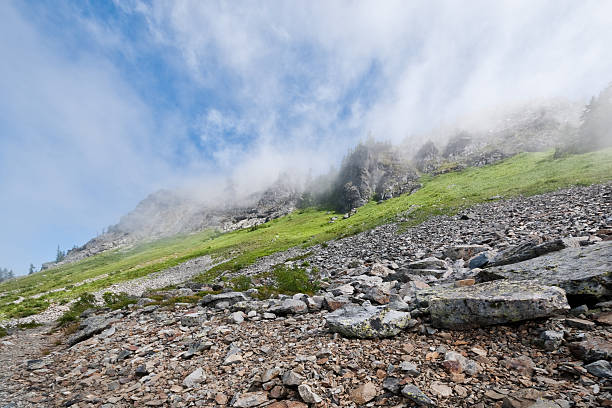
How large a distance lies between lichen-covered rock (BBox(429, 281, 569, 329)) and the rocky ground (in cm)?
2

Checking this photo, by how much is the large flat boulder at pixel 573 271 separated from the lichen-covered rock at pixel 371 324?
3867mm

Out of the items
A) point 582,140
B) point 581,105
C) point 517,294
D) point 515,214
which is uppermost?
point 581,105

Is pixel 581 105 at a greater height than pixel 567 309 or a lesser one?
greater

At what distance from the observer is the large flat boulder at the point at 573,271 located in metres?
5.80

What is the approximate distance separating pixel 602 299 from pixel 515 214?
24.6m

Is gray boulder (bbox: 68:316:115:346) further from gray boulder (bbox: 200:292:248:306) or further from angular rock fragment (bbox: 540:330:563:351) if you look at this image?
angular rock fragment (bbox: 540:330:563:351)

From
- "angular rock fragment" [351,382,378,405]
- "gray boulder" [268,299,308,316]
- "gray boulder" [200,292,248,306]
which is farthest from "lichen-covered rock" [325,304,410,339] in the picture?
"gray boulder" [200,292,248,306]

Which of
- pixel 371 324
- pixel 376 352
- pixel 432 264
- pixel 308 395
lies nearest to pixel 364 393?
pixel 308 395

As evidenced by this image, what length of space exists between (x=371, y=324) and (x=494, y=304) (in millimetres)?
2933

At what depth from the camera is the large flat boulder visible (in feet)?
19.0

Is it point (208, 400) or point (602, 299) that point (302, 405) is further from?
point (602, 299)

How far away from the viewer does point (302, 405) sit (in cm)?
474

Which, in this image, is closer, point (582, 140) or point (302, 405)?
point (302, 405)

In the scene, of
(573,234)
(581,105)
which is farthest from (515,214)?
(581,105)
